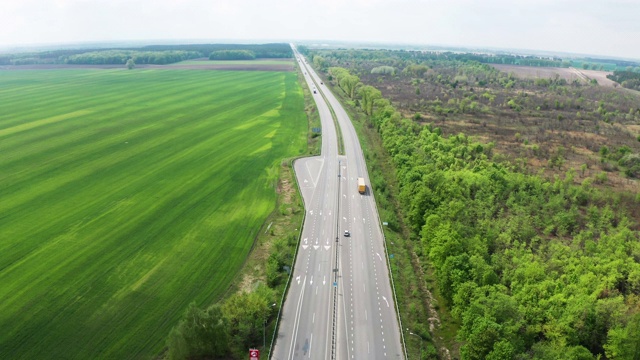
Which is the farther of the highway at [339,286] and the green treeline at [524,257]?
the highway at [339,286]

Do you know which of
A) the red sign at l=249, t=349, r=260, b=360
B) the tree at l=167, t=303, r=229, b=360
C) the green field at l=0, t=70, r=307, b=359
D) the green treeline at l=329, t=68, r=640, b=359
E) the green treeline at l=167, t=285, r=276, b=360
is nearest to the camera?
the tree at l=167, t=303, r=229, b=360

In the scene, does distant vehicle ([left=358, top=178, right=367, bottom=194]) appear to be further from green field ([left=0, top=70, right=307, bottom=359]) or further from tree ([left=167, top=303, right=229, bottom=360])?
tree ([left=167, top=303, right=229, bottom=360])

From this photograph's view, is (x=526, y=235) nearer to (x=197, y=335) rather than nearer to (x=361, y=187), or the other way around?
(x=361, y=187)

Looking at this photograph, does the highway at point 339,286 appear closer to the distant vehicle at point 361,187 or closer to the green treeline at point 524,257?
the distant vehicle at point 361,187

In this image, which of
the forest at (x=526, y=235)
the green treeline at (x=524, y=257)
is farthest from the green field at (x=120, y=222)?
the green treeline at (x=524, y=257)

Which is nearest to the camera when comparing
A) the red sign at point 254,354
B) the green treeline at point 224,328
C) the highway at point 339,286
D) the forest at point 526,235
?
the green treeline at point 224,328

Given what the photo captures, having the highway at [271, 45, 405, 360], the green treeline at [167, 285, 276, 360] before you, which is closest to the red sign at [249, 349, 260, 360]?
the green treeline at [167, 285, 276, 360]
